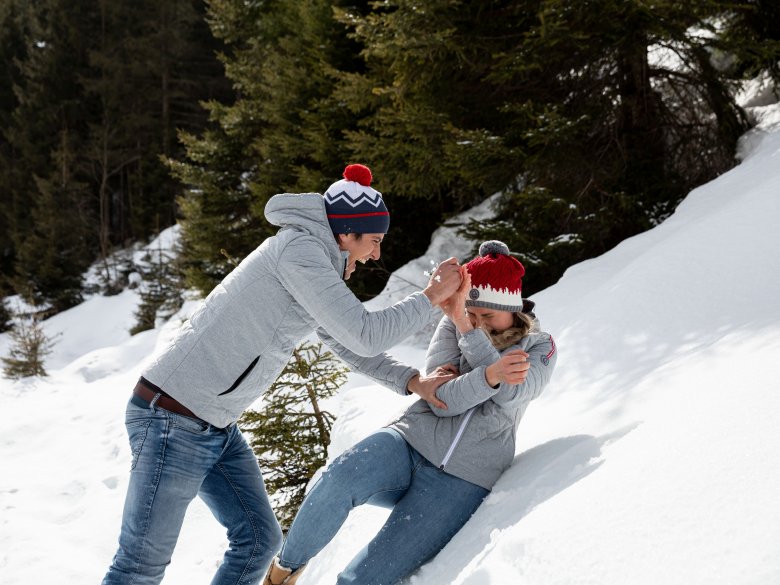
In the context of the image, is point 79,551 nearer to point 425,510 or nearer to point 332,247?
point 425,510

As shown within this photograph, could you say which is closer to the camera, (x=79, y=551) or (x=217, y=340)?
(x=217, y=340)

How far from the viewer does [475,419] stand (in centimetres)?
283

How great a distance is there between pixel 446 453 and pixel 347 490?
0.47 meters

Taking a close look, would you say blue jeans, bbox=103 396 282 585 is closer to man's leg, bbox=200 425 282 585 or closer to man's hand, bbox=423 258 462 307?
man's leg, bbox=200 425 282 585

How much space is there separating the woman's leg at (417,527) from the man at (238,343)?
0.73 m

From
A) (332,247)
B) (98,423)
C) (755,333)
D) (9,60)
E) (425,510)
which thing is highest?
(9,60)

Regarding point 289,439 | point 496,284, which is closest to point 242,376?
point 496,284

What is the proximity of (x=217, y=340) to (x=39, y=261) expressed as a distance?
26.9 meters

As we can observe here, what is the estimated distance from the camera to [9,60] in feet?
101

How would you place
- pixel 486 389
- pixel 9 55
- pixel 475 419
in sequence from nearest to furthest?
pixel 486 389 < pixel 475 419 < pixel 9 55

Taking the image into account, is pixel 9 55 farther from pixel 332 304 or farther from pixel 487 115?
pixel 332 304

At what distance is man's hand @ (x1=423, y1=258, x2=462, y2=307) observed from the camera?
2557mm

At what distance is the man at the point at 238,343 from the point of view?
2.33m

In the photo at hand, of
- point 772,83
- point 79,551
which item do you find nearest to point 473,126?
point 772,83
